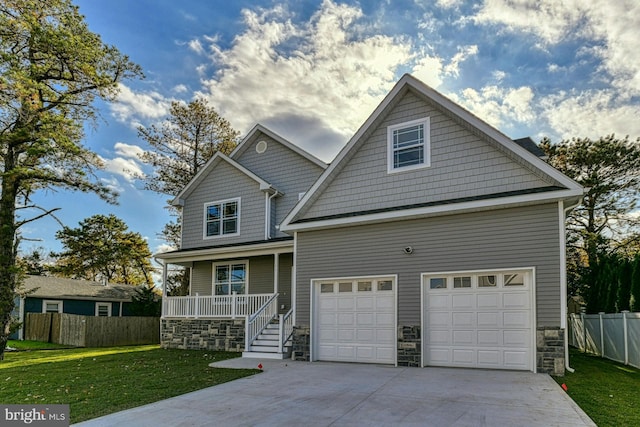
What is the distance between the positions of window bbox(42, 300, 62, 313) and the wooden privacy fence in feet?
5.67

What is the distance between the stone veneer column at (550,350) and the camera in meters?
9.06

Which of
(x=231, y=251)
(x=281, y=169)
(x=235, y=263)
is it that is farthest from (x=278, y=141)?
(x=235, y=263)

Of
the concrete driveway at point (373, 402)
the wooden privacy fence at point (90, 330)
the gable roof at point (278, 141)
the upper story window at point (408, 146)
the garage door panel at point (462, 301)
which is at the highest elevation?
the gable roof at point (278, 141)

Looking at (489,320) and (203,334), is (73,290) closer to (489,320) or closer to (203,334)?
(203,334)

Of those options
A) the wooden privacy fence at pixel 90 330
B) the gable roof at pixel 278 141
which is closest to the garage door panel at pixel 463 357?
the gable roof at pixel 278 141

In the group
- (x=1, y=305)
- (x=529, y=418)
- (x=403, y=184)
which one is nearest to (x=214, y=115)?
(x=1, y=305)

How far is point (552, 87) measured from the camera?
1638 cm

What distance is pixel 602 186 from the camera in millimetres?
23109

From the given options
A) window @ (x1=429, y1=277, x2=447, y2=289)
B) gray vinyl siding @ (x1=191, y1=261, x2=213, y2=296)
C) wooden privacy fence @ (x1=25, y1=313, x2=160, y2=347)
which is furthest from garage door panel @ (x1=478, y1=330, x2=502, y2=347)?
wooden privacy fence @ (x1=25, y1=313, x2=160, y2=347)

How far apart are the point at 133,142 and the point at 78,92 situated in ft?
30.9

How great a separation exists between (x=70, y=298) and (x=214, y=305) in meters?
15.4

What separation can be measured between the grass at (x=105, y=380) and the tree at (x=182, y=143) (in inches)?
546

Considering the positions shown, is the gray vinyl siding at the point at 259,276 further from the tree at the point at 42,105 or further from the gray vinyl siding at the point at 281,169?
the tree at the point at 42,105

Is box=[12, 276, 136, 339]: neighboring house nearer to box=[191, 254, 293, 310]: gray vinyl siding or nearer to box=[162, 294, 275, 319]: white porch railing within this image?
box=[191, 254, 293, 310]: gray vinyl siding
